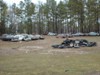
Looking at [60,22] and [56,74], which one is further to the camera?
[60,22]

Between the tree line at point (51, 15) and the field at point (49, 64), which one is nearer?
the field at point (49, 64)

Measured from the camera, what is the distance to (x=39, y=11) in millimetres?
88250

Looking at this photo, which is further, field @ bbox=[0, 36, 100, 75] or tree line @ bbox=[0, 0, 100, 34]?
tree line @ bbox=[0, 0, 100, 34]

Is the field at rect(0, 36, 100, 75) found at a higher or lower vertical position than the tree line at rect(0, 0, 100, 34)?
lower

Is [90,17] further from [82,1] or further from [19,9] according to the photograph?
[19,9]

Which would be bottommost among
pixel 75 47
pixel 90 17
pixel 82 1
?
pixel 75 47

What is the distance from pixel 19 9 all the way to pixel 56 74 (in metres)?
73.1

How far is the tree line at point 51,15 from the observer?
236 ft

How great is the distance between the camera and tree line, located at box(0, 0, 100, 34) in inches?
2830

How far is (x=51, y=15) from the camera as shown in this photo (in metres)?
86.6

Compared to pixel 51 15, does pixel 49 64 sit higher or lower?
lower

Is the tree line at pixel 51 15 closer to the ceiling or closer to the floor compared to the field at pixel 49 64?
closer to the ceiling

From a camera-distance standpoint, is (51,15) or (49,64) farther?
(51,15)

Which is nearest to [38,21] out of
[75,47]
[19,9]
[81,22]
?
[19,9]
